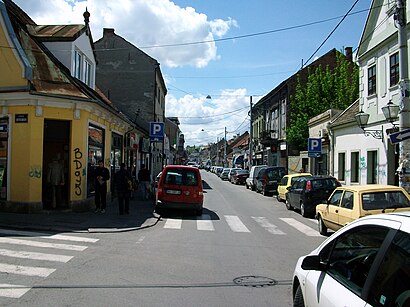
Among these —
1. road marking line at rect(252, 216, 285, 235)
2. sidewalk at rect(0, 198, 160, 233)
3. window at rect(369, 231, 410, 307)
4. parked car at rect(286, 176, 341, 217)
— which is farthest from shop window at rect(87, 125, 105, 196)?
window at rect(369, 231, 410, 307)

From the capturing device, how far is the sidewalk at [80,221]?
11875 mm

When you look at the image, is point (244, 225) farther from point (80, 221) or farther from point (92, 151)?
point (92, 151)

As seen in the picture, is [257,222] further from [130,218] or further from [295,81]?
[295,81]

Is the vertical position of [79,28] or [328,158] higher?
[79,28]

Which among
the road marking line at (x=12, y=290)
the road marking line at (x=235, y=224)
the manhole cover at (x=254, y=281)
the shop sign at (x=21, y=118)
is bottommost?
the road marking line at (x=235, y=224)

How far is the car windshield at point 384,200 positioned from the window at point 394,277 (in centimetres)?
765

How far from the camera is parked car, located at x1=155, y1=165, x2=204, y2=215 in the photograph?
15.7m

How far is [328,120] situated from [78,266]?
2128 centimetres

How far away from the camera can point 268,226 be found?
14008 mm

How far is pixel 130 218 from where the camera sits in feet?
47.1

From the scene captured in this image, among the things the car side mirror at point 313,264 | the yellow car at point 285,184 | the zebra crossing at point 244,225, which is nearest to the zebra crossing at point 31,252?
the zebra crossing at point 244,225

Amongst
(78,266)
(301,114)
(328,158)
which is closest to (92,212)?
(78,266)

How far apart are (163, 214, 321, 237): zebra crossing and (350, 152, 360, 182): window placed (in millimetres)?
7009

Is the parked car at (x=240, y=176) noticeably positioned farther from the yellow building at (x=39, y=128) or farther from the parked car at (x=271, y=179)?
the yellow building at (x=39, y=128)
